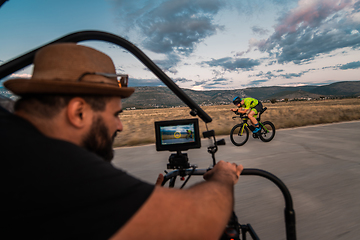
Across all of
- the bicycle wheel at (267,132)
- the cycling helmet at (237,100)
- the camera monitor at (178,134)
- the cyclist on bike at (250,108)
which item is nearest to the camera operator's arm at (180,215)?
the camera monitor at (178,134)

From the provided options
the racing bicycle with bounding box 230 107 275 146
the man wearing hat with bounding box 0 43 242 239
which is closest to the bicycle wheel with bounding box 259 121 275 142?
the racing bicycle with bounding box 230 107 275 146

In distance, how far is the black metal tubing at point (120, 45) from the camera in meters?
1.38

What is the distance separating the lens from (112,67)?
0.98m

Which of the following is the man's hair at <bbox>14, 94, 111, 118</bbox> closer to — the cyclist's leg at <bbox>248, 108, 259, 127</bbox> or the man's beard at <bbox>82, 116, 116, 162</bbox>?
the man's beard at <bbox>82, 116, 116, 162</bbox>

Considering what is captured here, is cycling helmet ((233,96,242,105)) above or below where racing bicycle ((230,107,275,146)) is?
above

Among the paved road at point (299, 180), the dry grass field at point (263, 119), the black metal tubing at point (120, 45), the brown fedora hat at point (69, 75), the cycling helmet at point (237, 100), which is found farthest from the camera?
the dry grass field at point (263, 119)

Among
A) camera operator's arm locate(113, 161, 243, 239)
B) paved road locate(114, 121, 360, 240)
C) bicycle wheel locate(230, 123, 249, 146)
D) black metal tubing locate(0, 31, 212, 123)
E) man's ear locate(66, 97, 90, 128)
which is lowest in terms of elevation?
paved road locate(114, 121, 360, 240)

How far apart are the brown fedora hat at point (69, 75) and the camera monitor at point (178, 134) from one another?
2.93ft

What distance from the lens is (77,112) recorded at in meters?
0.81

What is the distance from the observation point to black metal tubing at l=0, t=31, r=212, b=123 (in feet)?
4.53

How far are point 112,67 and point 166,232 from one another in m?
0.73

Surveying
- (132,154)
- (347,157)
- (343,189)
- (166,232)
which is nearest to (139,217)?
(166,232)

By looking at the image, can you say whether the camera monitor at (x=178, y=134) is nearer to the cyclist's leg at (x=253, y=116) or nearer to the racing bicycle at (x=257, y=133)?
the racing bicycle at (x=257, y=133)

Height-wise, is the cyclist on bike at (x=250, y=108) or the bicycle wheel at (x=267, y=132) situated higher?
the cyclist on bike at (x=250, y=108)
